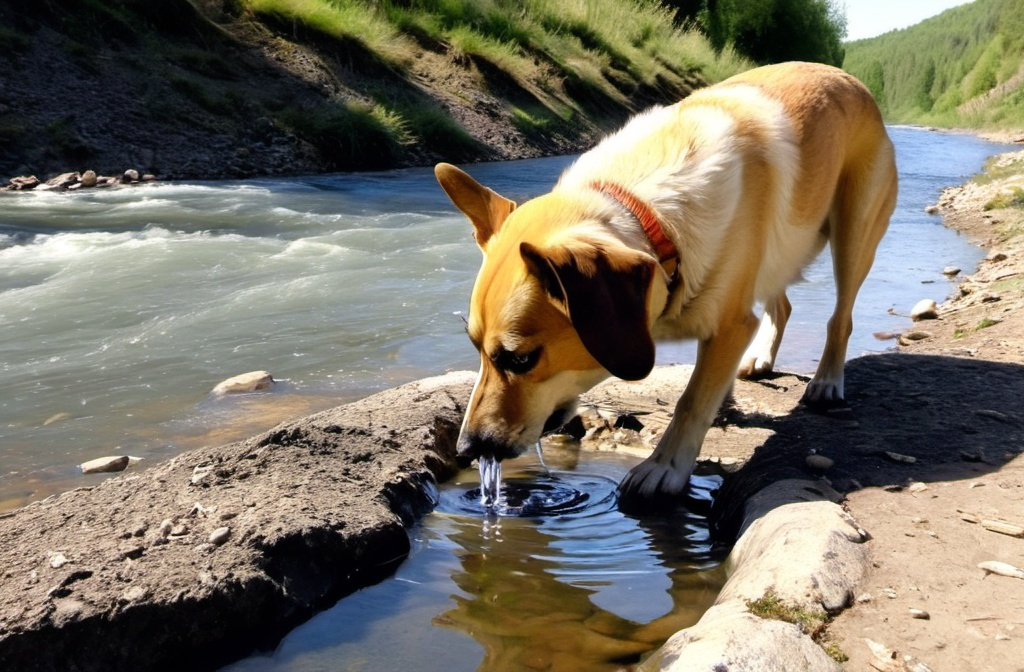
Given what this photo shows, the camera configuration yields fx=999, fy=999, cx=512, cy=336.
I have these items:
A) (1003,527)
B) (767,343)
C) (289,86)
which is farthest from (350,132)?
(1003,527)

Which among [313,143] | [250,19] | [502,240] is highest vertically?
[502,240]

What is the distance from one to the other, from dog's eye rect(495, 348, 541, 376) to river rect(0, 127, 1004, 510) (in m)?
1.91

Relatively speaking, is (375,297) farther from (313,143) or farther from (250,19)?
(250,19)

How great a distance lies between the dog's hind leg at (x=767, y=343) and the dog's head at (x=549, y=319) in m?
2.27

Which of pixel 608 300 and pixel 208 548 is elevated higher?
pixel 608 300

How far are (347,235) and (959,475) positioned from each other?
7941 millimetres

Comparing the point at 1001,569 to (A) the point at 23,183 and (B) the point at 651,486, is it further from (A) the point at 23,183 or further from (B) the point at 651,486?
(A) the point at 23,183

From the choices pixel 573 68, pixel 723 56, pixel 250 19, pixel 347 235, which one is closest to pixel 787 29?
pixel 723 56

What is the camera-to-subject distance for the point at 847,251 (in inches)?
197

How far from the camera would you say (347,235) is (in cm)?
1075

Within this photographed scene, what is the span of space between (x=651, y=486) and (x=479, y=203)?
131 centimetres

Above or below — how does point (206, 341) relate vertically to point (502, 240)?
below

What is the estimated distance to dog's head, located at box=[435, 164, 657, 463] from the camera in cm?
309

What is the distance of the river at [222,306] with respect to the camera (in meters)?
5.15
